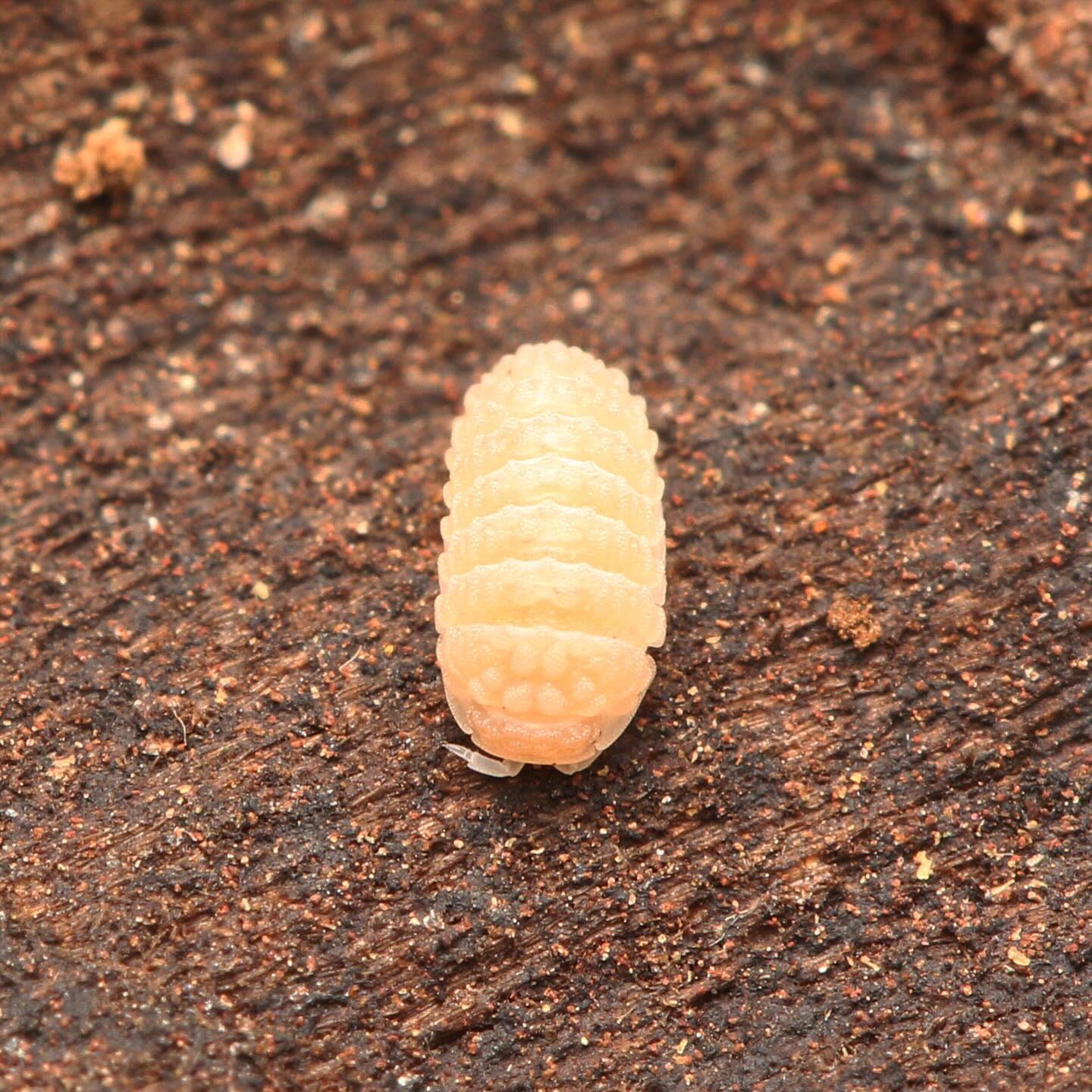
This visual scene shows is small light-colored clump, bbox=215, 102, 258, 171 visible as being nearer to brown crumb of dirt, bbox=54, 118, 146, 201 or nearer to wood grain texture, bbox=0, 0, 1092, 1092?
wood grain texture, bbox=0, 0, 1092, 1092

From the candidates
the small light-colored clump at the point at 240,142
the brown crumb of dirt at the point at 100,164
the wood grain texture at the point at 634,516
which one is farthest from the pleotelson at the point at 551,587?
the brown crumb of dirt at the point at 100,164

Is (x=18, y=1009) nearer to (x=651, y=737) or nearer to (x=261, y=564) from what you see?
(x=261, y=564)

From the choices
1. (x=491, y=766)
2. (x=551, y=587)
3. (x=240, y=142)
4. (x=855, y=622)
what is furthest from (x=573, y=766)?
(x=240, y=142)

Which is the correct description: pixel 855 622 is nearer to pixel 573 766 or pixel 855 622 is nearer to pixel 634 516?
pixel 634 516

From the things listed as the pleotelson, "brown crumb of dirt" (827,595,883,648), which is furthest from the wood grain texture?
the pleotelson

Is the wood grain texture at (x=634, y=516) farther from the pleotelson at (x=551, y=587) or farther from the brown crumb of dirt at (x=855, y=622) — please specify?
the pleotelson at (x=551, y=587)

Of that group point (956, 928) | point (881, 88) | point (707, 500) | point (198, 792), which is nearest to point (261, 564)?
point (198, 792)
